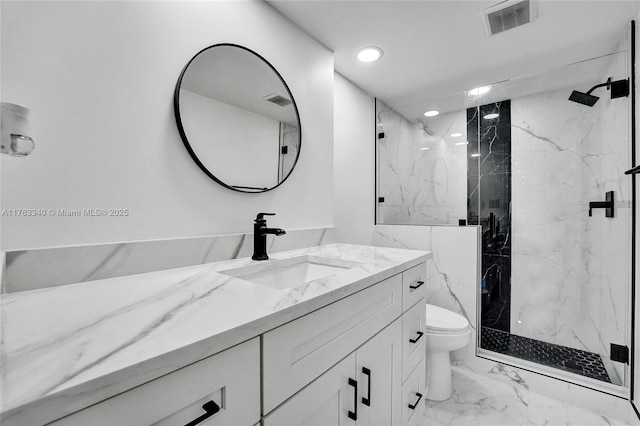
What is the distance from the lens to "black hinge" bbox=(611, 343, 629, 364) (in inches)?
64.3

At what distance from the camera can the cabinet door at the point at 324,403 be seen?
66 centimetres

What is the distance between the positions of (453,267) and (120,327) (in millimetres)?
2213

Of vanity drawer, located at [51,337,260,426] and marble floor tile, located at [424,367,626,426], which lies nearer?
vanity drawer, located at [51,337,260,426]

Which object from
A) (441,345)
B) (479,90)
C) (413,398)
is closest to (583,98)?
(479,90)

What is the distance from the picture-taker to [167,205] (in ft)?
3.48

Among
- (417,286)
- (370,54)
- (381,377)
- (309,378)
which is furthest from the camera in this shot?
(370,54)

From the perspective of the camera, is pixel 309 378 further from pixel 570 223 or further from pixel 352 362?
pixel 570 223

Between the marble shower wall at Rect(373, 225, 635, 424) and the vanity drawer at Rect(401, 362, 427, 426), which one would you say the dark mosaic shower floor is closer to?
the marble shower wall at Rect(373, 225, 635, 424)

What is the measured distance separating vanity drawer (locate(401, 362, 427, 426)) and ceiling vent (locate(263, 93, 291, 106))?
4.79 feet

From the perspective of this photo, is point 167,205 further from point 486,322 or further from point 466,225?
point 486,322

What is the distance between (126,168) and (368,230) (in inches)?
75.7

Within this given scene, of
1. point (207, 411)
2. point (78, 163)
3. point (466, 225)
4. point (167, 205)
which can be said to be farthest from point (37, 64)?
point (466, 225)

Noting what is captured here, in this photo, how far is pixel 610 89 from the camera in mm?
1803

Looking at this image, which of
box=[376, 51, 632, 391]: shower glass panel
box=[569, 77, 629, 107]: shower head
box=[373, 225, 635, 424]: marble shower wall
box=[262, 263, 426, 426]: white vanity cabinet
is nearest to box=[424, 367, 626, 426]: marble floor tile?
box=[373, 225, 635, 424]: marble shower wall
